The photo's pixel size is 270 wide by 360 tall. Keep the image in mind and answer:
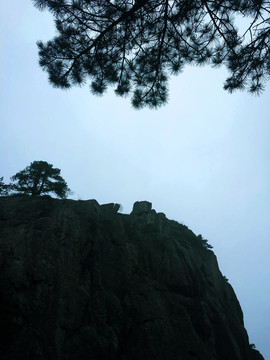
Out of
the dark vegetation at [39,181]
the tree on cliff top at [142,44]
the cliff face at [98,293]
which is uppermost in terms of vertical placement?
the dark vegetation at [39,181]

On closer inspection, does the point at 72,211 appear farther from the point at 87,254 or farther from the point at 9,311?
the point at 9,311

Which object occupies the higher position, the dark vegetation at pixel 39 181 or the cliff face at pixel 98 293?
the dark vegetation at pixel 39 181

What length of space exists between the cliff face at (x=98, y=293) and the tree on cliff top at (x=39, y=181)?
663 centimetres

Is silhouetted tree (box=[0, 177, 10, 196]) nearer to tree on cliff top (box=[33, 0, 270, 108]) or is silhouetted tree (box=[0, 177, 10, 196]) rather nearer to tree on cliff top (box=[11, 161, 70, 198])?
tree on cliff top (box=[11, 161, 70, 198])

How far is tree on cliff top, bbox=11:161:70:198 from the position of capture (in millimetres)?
23062

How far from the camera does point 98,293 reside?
13.1 meters

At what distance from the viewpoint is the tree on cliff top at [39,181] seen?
75.7ft

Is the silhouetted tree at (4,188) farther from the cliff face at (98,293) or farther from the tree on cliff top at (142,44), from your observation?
the tree on cliff top at (142,44)

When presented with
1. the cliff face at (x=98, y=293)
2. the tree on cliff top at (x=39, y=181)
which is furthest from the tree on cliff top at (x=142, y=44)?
the tree on cliff top at (x=39, y=181)

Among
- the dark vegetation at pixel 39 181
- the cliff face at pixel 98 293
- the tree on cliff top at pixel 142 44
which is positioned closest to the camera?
the tree on cliff top at pixel 142 44

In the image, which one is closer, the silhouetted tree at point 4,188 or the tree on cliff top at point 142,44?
the tree on cliff top at point 142,44

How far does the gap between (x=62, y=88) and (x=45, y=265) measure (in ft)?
31.7

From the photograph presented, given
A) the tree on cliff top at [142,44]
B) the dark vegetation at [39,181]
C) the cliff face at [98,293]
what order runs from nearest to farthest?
the tree on cliff top at [142,44]
the cliff face at [98,293]
the dark vegetation at [39,181]

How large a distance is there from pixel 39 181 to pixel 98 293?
15.4 meters
